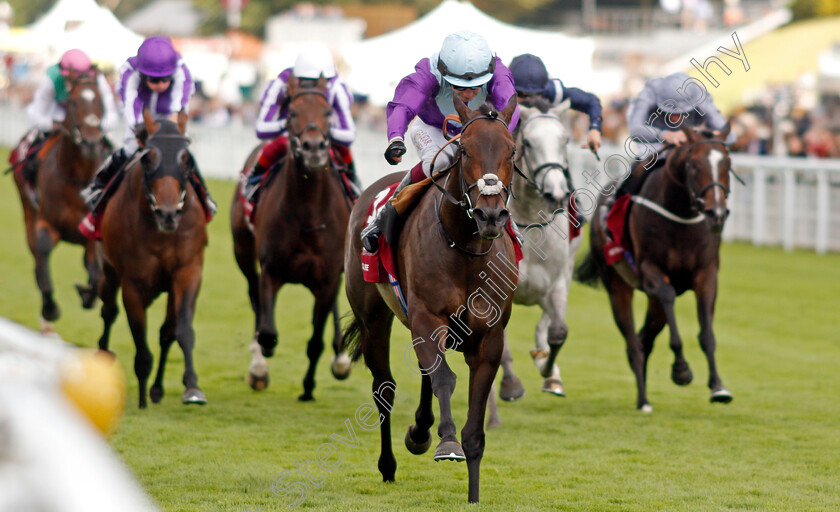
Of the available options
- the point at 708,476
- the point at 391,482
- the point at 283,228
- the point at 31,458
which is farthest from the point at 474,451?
the point at 31,458

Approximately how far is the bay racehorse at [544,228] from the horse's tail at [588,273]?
128cm

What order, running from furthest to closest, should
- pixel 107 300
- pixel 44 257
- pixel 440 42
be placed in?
pixel 440 42 → pixel 44 257 → pixel 107 300

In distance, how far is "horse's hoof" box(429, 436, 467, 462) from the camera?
15.5 feet

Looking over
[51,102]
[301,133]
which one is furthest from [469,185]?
[51,102]

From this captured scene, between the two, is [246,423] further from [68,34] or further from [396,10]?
[396,10]

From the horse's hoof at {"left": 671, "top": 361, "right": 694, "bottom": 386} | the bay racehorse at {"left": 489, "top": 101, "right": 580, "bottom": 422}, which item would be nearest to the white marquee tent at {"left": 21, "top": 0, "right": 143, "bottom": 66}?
the bay racehorse at {"left": 489, "top": 101, "right": 580, "bottom": 422}

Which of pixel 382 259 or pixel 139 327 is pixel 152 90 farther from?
pixel 382 259

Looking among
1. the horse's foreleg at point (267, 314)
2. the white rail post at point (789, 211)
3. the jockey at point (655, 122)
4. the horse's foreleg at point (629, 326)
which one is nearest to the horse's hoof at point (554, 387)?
the horse's foreleg at point (629, 326)

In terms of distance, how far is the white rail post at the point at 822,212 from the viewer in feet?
50.1

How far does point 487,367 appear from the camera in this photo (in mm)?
5059

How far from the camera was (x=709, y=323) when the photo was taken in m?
7.23

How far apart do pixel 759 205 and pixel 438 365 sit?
41.5 ft

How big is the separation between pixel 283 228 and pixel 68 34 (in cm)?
1366

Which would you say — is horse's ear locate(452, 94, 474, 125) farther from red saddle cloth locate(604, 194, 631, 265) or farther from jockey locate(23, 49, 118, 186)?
jockey locate(23, 49, 118, 186)
